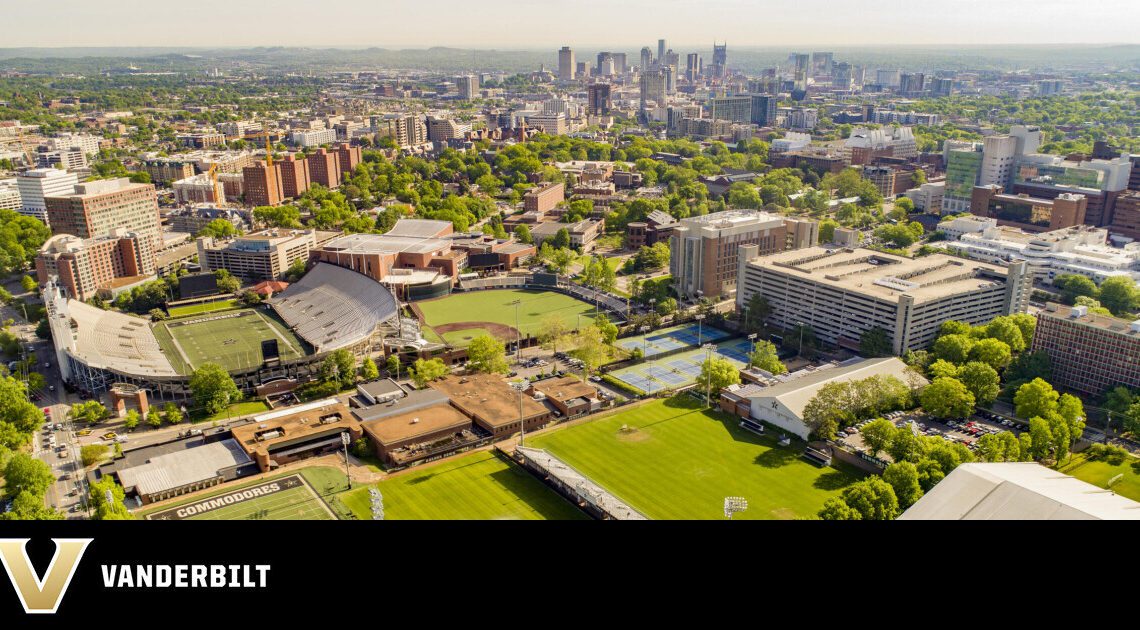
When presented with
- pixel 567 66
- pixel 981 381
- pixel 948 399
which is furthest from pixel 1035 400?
pixel 567 66

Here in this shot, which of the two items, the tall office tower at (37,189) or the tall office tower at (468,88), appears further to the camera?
the tall office tower at (468,88)

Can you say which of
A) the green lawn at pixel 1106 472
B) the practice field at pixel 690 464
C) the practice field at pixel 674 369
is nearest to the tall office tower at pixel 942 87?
the practice field at pixel 674 369

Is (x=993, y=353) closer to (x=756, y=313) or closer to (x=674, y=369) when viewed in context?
(x=756, y=313)

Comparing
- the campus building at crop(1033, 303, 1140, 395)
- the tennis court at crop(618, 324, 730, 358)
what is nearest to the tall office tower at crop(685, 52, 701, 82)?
the tennis court at crop(618, 324, 730, 358)

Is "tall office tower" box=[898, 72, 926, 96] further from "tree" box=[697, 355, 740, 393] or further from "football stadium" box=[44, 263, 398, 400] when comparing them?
"tree" box=[697, 355, 740, 393]

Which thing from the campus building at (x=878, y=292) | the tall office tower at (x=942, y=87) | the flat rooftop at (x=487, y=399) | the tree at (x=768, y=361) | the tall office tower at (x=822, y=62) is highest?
the tall office tower at (x=822, y=62)

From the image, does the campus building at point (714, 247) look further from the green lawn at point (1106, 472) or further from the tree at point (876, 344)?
the green lawn at point (1106, 472)
